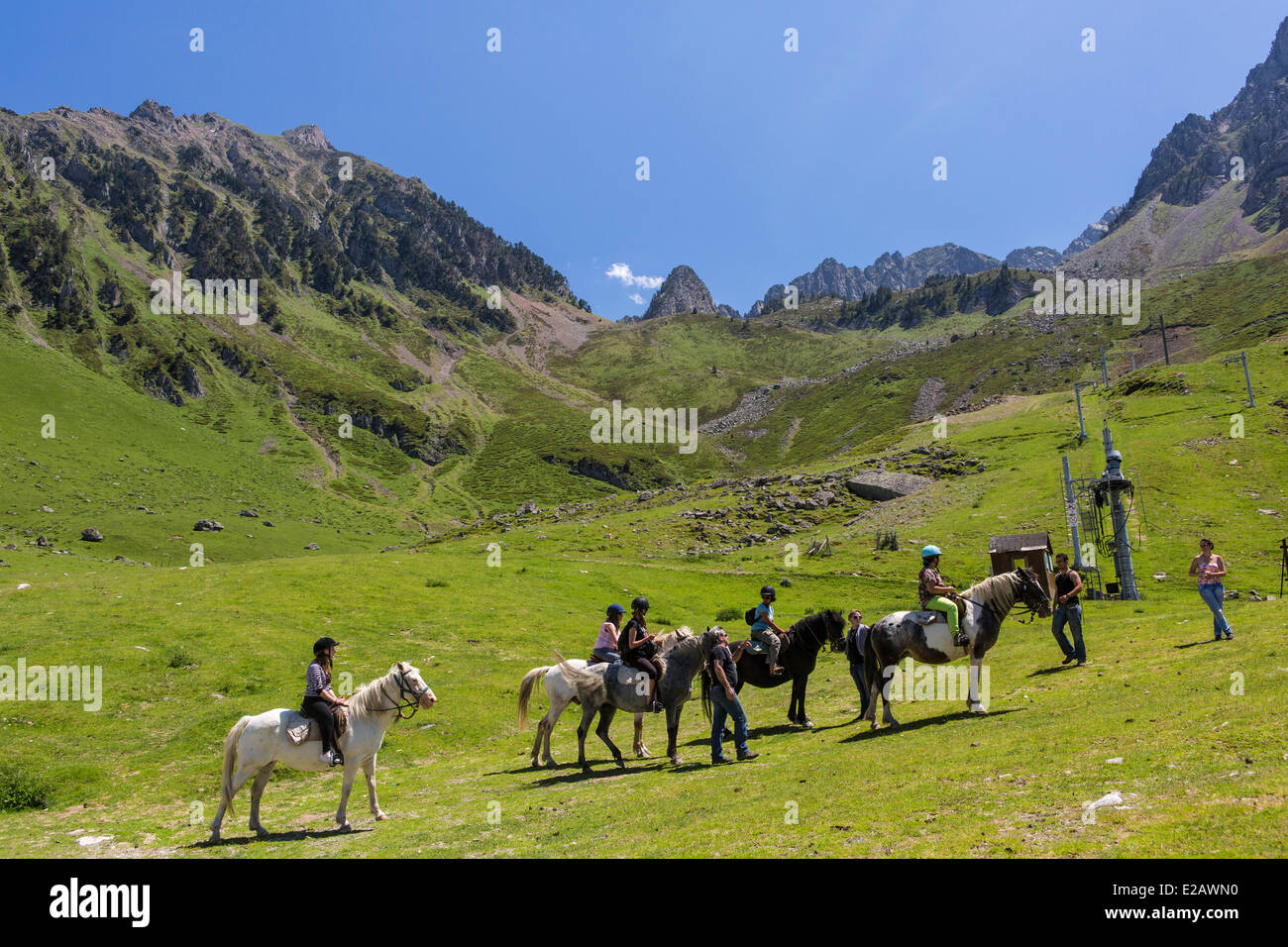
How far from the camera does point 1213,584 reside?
21656 mm

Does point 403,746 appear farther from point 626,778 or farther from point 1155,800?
point 1155,800

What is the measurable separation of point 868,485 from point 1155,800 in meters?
78.8

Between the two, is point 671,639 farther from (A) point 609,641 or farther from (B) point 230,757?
(B) point 230,757

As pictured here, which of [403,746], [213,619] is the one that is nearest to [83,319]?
[213,619]

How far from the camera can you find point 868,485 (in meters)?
84.5

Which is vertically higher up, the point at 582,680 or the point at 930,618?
the point at 930,618

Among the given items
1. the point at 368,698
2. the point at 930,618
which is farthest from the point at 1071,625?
the point at 368,698

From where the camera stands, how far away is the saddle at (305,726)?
46.2 ft

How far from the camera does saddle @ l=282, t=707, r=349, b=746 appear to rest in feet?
46.2

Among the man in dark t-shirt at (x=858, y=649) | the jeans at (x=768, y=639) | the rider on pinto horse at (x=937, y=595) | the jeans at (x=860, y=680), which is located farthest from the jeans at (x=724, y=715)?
the rider on pinto horse at (x=937, y=595)

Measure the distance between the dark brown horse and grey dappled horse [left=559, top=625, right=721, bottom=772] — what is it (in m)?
3.33

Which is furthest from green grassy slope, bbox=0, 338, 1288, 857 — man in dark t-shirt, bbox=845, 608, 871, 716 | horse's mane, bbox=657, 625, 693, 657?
horse's mane, bbox=657, 625, 693, 657

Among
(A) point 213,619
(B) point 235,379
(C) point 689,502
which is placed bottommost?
(A) point 213,619

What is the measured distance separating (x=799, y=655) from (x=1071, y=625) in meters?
8.73
